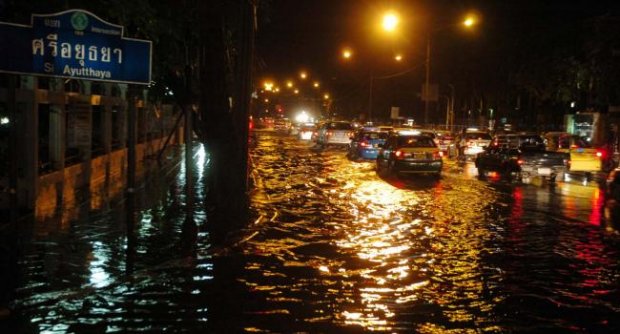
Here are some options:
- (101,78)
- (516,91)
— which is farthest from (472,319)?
(516,91)

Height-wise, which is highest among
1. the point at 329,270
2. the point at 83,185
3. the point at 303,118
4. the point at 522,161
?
the point at 303,118

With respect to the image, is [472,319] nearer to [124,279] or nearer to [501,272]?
[501,272]

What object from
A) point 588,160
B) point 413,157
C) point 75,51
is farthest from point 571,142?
point 75,51

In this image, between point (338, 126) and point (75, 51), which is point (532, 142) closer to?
point (338, 126)

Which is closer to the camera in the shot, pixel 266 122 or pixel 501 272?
pixel 501 272

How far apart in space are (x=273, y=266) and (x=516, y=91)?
2052 inches

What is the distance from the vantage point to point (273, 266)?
33.6 feet

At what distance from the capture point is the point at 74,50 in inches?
359

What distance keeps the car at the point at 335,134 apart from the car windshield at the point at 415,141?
16.8 m

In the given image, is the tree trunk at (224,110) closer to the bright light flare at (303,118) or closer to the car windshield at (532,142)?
the car windshield at (532,142)

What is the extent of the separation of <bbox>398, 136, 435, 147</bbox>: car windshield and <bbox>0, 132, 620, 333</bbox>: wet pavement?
6.73 meters

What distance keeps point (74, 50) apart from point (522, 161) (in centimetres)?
1815

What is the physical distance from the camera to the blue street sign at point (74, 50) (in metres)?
8.69

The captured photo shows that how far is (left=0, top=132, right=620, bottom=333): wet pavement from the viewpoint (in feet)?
24.8
